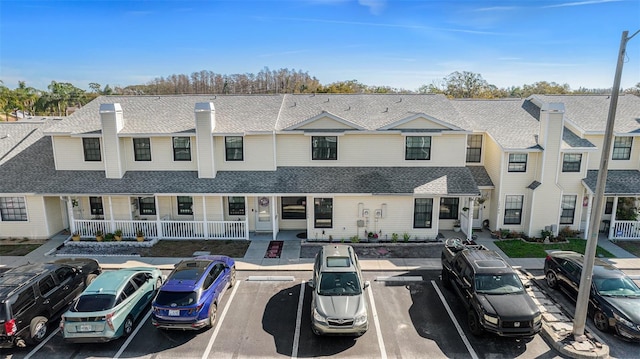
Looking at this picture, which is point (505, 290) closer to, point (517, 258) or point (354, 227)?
point (517, 258)

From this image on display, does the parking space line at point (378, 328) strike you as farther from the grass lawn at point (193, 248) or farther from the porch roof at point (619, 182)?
the porch roof at point (619, 182)

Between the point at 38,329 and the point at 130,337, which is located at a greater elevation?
the point at 38,329

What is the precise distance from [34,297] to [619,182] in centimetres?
2722

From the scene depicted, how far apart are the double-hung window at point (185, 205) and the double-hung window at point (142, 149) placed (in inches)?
114

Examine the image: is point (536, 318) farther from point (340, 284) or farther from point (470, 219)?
point (470, 219)

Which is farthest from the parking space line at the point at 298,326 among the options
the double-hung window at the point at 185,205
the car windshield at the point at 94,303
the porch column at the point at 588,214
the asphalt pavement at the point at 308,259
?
the porch column at the point at 588,214

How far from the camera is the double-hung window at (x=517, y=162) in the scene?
814 inches

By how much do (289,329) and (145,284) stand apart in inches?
208

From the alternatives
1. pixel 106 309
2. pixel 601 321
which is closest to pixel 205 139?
pixel 106 309

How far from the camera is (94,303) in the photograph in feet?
36.4

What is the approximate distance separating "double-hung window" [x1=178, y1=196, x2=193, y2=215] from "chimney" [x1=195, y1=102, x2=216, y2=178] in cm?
177

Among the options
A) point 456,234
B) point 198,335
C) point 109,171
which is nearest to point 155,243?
point 109,171

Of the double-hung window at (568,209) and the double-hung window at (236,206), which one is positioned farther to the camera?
the double-hung window at (236,206)

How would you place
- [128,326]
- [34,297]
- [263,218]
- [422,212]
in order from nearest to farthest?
[34,297], [128,326], [422,212], [263,218]
